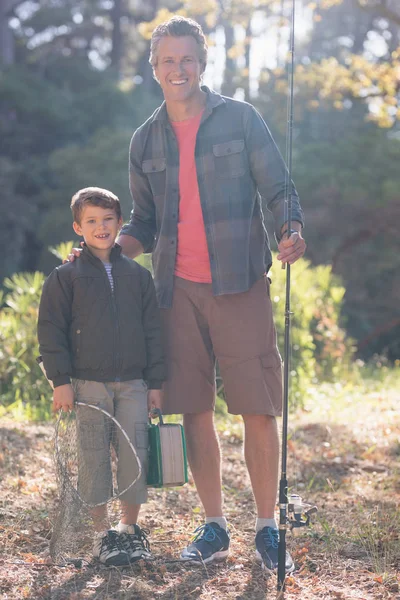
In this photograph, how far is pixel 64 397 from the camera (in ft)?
11.3

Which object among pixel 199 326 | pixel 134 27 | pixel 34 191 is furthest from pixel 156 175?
pixel 134 27

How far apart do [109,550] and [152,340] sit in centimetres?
88

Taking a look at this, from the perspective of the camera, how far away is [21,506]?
425 centimetres

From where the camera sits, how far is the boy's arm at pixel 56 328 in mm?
3434

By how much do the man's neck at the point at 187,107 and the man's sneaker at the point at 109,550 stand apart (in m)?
1.80

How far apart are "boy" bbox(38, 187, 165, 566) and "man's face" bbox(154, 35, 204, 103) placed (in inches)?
21.1

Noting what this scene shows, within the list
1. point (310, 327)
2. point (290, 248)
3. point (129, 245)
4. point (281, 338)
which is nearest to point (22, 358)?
point (281, 338)

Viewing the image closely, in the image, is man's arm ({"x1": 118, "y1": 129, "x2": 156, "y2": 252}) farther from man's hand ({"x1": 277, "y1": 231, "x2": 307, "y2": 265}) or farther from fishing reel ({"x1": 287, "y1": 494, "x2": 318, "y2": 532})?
fishing reel ({"x1": 287, "y1": 494, "x2": 318, "y2": 532})

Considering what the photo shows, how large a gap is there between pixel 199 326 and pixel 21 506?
140 centimetres

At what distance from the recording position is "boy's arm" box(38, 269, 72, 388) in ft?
11.3

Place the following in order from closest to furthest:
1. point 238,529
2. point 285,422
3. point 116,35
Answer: point 285,422 < point 238,529 < point 116,35

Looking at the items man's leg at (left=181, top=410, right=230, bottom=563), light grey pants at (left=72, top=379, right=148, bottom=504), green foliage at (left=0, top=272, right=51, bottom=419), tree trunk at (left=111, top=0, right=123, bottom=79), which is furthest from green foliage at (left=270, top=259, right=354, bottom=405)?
tree trunk at (left=111, top=0, right=123, bottom=79)

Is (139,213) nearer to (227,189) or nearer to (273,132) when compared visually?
(227,189)

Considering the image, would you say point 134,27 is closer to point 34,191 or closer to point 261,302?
point 34,191
